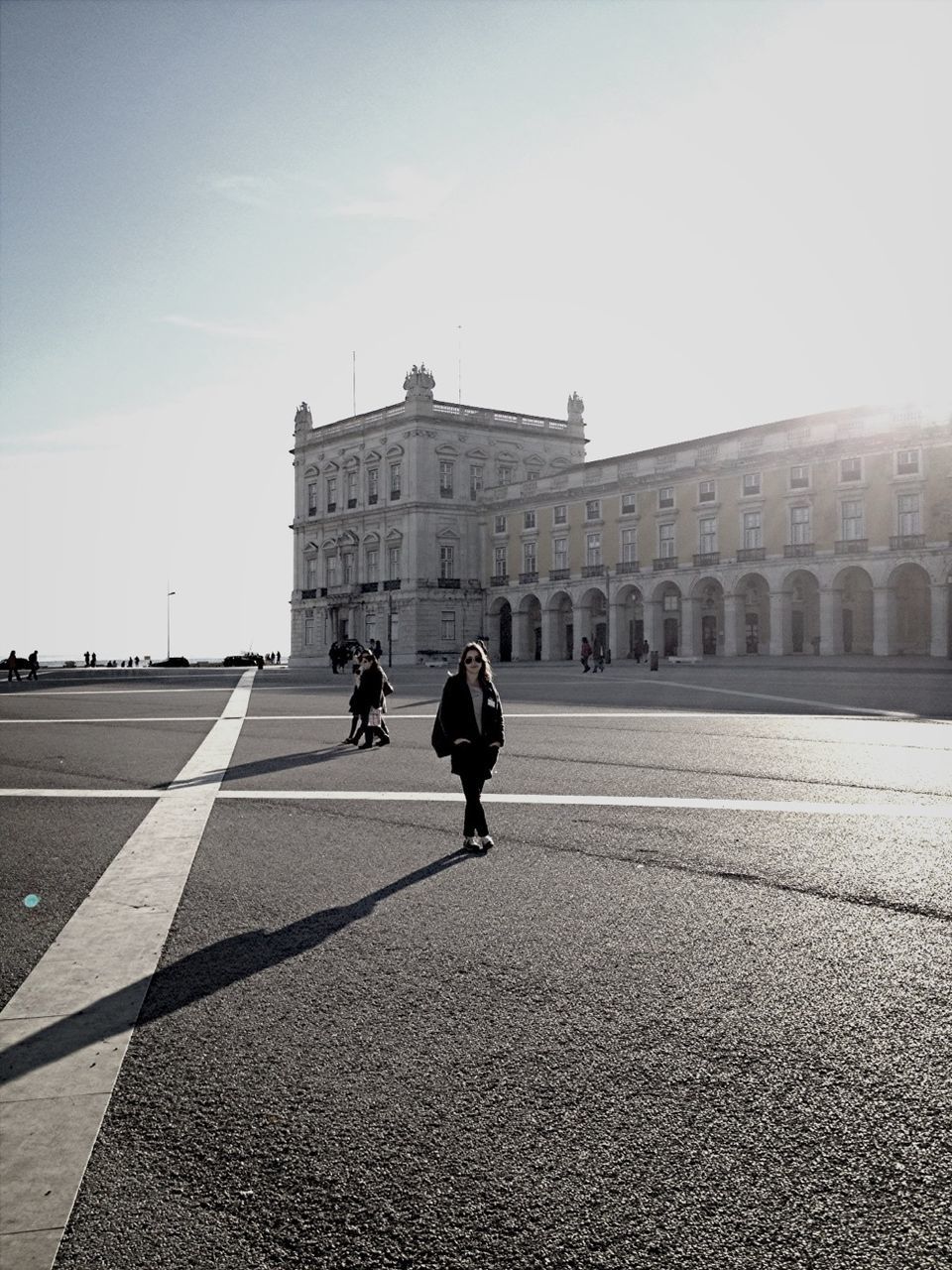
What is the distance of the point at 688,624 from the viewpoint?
5619cm

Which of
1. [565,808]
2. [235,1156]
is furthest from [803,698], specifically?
[235,1156]

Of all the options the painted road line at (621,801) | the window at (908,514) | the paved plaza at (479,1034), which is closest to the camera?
the paved plaza at (479,1034)

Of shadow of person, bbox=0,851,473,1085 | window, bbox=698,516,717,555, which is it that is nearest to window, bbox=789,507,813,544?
window, bbox=698,516,717,555

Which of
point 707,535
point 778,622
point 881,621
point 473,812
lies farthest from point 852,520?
point 473,812

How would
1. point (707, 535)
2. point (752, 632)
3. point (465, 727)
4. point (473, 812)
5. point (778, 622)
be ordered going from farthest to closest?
point (752, 632), point (707, 535), point (778, 622), point (465, 727), point (473, 812)

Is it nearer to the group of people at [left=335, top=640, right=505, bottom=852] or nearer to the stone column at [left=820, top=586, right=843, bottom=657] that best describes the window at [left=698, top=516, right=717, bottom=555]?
the stone column at [left=820, top=586, right=843, bottom=657]

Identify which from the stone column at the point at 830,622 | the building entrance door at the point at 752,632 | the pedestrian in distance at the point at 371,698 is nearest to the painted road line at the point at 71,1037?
the pedestrian in distance at the point at 371,698

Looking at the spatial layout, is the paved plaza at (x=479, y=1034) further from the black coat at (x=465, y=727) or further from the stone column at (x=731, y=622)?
the stone column at (x=731, y=622)

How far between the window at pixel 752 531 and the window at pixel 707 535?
1924 millimetres

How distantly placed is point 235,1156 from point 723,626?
54.3 meters

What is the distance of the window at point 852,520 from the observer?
4906cm

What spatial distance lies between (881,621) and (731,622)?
845 centimetres

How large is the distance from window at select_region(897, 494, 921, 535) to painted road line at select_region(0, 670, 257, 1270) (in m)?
45.1

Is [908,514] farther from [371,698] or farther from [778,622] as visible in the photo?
[371,698]
